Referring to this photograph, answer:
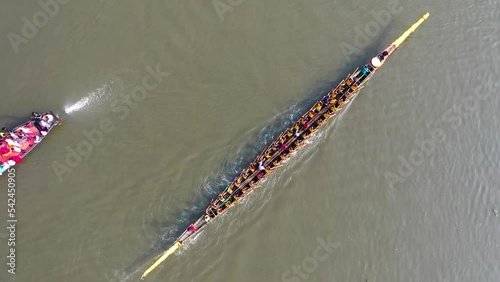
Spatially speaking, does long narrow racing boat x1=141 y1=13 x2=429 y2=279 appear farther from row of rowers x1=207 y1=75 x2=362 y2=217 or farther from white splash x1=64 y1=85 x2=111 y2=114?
white splash x1=64 y1=85 x2=111 y2=114

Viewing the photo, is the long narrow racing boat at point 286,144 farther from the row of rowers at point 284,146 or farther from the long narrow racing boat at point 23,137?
the long narrow racing boat at point 23,137

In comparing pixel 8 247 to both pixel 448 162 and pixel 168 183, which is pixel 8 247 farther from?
pixel 448 162

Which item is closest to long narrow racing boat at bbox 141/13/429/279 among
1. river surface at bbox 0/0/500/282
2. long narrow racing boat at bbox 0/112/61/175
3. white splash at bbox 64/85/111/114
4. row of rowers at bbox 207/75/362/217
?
row of rowers at bbox 207/75/362/217

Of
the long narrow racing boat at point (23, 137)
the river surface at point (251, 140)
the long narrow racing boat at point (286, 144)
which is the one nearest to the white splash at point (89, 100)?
the river surface at point (251, 140)

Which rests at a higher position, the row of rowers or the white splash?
the white splash

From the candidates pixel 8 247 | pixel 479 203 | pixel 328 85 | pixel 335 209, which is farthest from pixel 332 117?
pixel 8 247

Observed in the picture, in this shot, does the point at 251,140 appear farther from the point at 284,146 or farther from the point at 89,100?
the point at 89,100
